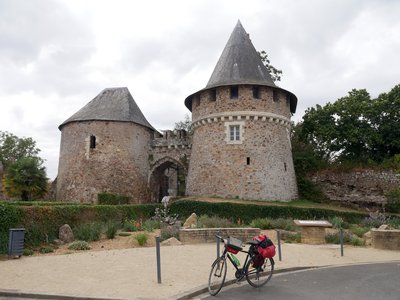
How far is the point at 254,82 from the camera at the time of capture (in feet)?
71.4

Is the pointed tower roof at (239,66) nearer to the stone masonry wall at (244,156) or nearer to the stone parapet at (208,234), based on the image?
the stone masonry wall at (244,156)

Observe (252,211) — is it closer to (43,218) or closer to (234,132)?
(234,132)

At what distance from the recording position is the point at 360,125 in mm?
26188

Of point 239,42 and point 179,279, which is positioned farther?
point 239,42

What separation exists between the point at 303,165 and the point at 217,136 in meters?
7.26

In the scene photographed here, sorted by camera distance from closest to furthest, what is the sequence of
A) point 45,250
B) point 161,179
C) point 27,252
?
1. point 27,252
2. point 45,250
3. point 161,179

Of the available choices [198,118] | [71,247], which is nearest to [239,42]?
[198,118]

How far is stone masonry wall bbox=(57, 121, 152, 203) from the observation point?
23922 millimetres

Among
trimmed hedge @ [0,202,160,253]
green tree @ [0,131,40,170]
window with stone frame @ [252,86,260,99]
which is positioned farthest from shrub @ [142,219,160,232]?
green tree @ [0,131,40,170]

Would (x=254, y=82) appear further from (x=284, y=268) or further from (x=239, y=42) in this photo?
(x=284, y=268)

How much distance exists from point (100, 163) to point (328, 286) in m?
19.7

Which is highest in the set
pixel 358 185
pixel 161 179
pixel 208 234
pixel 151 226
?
pixel 161 179

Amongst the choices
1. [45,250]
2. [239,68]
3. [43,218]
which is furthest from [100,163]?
[45,250]

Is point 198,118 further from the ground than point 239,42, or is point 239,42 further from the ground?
point 239,42
